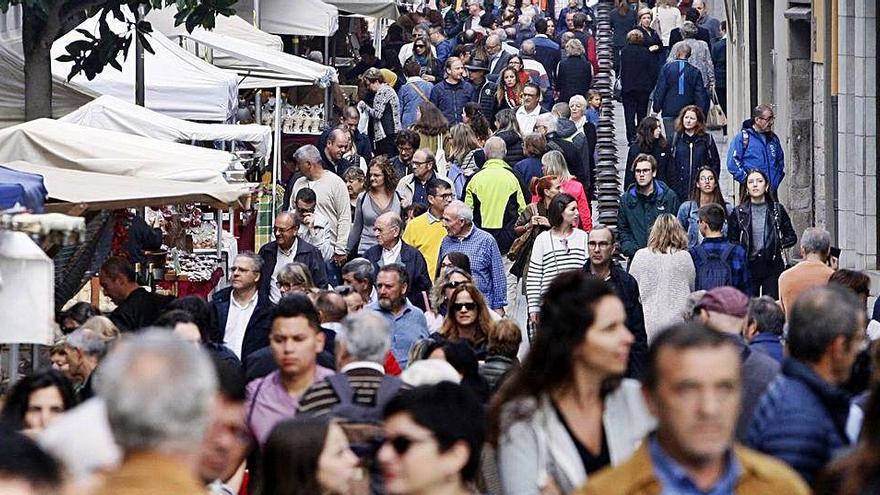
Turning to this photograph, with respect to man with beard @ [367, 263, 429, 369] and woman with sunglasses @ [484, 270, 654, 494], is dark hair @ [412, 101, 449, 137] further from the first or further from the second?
woman with sunglasses @ [484, 270, 654, 494]

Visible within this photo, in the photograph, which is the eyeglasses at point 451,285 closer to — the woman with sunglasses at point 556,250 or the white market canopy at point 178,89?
the woman with sunglasses at point 556,250

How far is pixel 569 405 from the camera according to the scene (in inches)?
243

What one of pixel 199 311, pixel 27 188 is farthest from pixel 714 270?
pixel 27 188

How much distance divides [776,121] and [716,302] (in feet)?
57.4

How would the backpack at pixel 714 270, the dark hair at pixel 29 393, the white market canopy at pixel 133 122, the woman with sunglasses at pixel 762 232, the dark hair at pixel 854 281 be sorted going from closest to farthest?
the dark hair at pixel 29 393 < the dark hair at pixel 854 281 < the backpack at pixel 714 270 < the woman with sunglasses at pixel 762 232 < the white market canopy at pixel 133 122

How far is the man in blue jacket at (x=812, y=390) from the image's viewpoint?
6.21 meters

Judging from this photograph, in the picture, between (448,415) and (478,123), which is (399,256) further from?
(448,415)

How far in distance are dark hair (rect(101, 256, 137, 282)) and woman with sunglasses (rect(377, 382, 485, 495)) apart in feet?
26.0

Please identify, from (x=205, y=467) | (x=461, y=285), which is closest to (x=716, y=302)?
(x=461, y=285)

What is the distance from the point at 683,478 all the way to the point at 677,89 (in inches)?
875

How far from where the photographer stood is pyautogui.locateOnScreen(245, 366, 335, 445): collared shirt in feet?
28.4

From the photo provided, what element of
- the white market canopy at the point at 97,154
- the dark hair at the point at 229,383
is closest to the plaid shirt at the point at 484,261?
the white market canopy at the point at 97,154

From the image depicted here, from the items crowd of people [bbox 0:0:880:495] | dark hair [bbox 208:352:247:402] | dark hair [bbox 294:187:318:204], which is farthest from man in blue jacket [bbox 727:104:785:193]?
dark hair [bbox 208:352:247:402]

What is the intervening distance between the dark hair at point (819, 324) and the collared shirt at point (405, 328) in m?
A: 6.22
